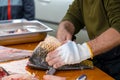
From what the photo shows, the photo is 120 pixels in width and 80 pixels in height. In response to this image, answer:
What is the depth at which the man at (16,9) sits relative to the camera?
2.18 meters

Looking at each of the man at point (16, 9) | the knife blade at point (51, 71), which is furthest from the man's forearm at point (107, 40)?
the man at point (16, 9)

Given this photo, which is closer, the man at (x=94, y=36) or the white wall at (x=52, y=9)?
the man at (x=94, y=36)

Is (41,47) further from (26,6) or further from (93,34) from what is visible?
(26,6)

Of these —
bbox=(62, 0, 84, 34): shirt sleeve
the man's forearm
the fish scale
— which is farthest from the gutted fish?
bbox=(62, 0, 84, 34): shirt sleeve

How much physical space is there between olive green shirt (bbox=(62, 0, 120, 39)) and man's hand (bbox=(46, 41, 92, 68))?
8.2 inches

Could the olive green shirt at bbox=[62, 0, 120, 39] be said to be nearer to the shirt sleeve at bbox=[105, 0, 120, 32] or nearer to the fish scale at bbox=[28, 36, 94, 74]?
the shirt sleeve at bbox=[105, 0, 120, 32]

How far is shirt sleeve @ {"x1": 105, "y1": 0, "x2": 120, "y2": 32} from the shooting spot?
1381mm

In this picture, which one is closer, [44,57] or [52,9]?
[44,57]

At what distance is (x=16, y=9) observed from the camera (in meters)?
2.22

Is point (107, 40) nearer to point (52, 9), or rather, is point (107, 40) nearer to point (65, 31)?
point (65, 31)

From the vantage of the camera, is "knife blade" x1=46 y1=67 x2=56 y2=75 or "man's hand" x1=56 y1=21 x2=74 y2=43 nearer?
"knife blade" x1=46 y1=67 x2=56 y2=75

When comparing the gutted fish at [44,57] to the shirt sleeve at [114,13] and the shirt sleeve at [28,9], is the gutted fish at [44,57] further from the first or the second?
the shirt sleeve at [28,9]

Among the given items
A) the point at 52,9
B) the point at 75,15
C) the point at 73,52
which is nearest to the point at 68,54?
the point at 73,52

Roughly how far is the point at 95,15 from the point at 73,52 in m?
0.38
